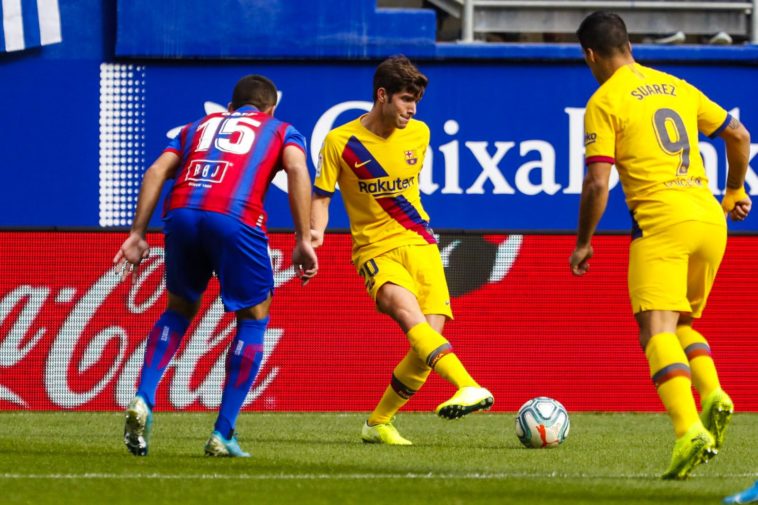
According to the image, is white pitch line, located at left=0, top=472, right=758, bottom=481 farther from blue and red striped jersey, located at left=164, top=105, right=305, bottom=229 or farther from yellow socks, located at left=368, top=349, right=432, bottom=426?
yellow socks, located at left=368, top=349, right=432, bottom=426

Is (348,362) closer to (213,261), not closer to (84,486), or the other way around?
(213,261)

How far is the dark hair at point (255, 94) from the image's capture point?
730 cm

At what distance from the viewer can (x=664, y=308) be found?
240 inches

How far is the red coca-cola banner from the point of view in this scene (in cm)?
1102

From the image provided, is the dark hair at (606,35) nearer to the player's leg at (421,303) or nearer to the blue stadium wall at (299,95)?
the player's leg at (421,303)

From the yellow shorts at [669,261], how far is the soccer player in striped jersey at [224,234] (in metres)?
1.55

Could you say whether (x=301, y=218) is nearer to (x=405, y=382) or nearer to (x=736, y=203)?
(x=405, y=382)

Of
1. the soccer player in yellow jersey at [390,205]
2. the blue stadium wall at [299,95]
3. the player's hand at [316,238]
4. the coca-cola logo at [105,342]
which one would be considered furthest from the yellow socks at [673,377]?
the blue stadium wall at [299,95]

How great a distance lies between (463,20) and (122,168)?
152 inches

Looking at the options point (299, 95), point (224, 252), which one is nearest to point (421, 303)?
point (224, 252)

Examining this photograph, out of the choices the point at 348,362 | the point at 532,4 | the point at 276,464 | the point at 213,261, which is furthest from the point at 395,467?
the point at 532,4

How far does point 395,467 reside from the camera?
6.73 meters

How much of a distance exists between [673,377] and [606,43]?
144 cm

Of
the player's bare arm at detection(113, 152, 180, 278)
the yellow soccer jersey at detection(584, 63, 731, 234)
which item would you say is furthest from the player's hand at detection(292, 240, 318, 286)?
the yellow soccer jersey at detection(584, 63, 731, 234)
